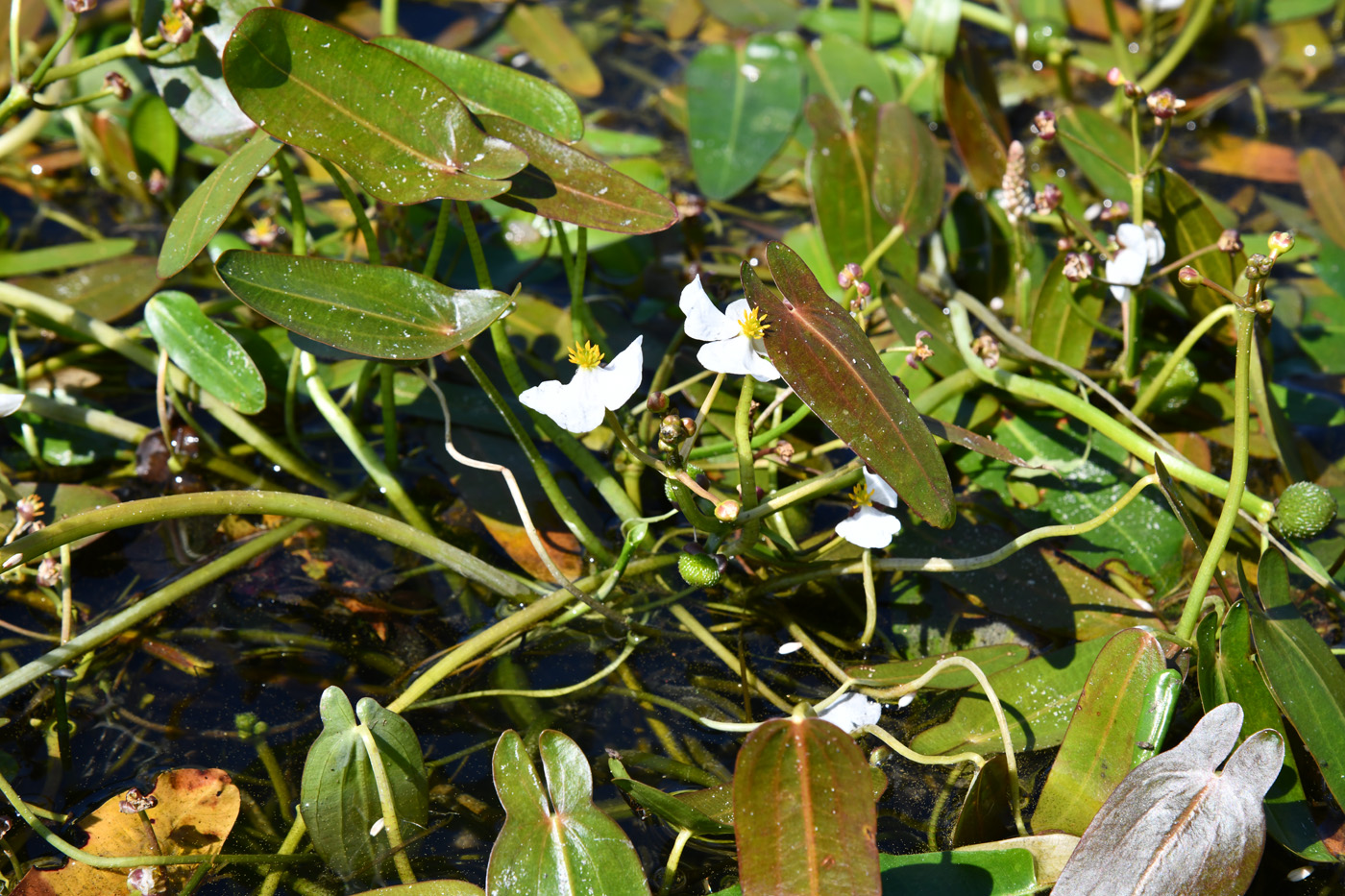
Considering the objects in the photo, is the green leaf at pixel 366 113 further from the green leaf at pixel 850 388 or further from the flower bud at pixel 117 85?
the flower bud at pixel 117 85

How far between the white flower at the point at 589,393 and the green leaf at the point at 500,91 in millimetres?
529

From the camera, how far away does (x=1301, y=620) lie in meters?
1.35

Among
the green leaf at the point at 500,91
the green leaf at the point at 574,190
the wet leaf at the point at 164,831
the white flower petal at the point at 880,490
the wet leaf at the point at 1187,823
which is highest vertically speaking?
the green leaf at the point at 500,91

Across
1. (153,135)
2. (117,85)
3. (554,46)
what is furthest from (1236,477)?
(153,135)

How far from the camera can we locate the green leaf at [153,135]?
2.20 meters

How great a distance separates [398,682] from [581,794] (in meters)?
0.44

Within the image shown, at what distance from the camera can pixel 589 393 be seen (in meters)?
1.15

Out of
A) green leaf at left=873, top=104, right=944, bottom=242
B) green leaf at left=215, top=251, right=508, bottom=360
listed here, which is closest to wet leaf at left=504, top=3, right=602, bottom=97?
green leaf at left=873, top=104, right=944, bottom=242

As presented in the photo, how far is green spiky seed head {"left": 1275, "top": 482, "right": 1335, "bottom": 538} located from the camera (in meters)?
1.30

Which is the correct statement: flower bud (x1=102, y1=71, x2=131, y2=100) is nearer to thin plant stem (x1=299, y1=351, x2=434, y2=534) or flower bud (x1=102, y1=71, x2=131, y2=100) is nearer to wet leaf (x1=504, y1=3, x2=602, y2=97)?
thin plant stem (x1=299, y1=351, x2=434, y2=534)

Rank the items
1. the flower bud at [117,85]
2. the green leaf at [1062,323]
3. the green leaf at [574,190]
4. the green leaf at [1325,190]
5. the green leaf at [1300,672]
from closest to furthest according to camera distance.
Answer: the green leaf at [1300,672] → the green leaf at [574,190] → the flower bud at [117,85] → the green leaf at [1062,323] → the green leaf at [1325,190]

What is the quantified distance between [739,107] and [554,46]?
2.07 feet

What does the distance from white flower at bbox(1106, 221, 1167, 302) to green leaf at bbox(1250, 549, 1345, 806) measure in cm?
51

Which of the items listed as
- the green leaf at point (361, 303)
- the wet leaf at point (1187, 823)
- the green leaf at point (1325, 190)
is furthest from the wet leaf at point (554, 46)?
the wet leaf at point (1187, 823)
